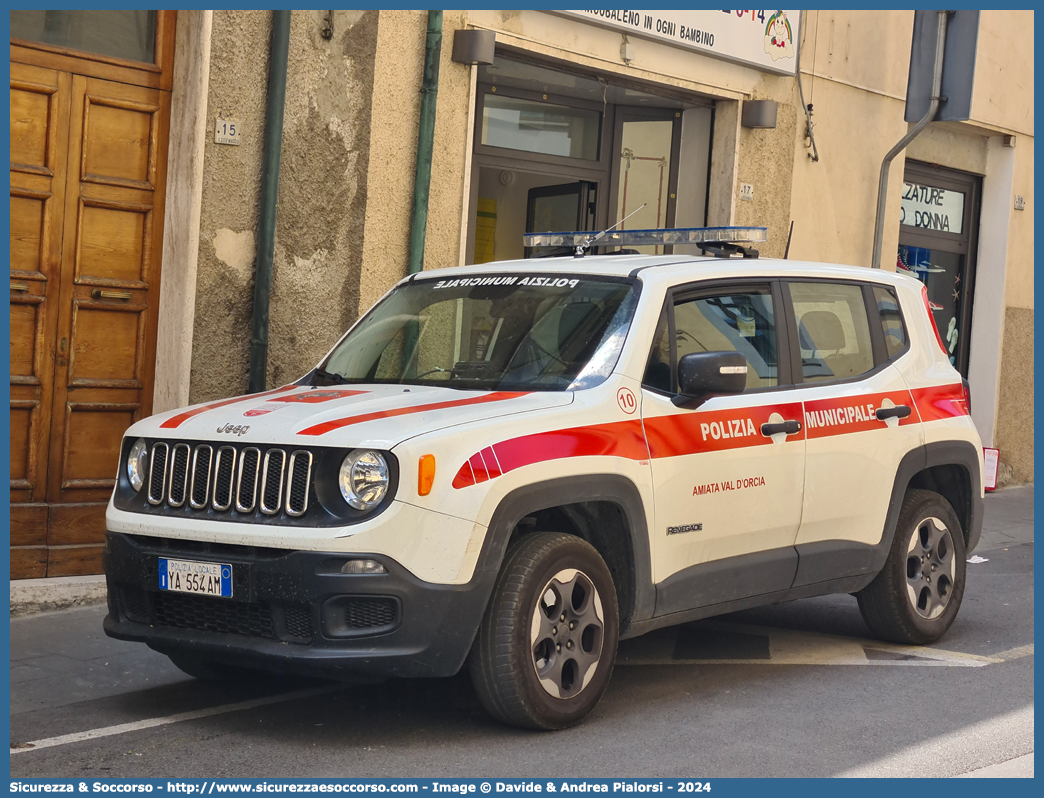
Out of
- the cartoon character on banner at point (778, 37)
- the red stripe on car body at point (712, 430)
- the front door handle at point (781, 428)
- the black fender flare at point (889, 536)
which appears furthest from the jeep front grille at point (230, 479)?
the cartoon character on banner at point (778, 37)

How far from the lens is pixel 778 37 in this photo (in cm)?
1255

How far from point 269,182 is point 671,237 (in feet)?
10.3

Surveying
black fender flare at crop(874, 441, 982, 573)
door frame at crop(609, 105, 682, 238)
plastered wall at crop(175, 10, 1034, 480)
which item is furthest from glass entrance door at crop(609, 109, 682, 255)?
black fender flare at crop(874, 441, 982, 573)

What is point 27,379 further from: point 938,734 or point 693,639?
point 938,734

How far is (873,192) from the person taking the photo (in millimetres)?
13883

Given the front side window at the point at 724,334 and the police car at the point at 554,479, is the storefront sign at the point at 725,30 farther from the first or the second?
the front side window at the point at 724,334

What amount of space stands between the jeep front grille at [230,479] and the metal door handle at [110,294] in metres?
3.26

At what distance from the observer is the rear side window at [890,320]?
275 inches

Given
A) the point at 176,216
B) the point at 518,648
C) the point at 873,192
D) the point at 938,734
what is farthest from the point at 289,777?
the point at 873,192

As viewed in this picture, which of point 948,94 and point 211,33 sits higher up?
point 948,94

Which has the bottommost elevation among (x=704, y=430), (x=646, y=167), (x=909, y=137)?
(x=704, y=430)

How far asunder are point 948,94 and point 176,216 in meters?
8.24

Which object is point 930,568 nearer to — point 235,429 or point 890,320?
point 890,320

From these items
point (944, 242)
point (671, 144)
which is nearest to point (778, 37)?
point (671, 144)
